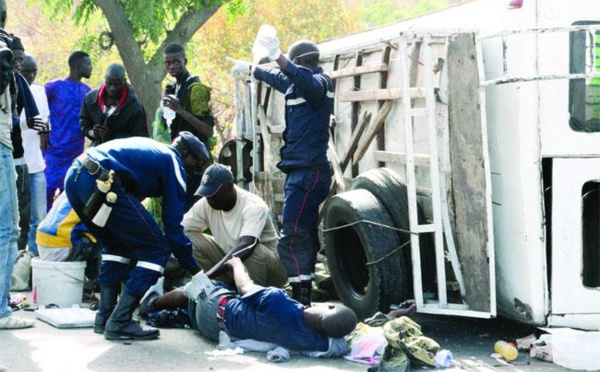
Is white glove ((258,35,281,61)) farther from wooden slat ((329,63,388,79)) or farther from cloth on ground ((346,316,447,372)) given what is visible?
cloth on ground ((346,316,447,372))

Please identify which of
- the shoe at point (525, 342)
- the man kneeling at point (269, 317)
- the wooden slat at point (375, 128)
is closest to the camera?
the man kneeling at point (269, 317)

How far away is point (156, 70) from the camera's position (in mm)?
13820

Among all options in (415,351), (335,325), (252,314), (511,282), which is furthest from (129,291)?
(511,282)

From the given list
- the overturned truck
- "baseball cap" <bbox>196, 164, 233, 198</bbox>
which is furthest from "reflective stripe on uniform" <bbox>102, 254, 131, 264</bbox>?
the overturned truck

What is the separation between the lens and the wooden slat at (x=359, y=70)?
7.84m

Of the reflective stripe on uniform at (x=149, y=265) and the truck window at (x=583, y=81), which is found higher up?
the truck window at (x=583, y=81)

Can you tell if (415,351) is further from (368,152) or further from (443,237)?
(368,152)

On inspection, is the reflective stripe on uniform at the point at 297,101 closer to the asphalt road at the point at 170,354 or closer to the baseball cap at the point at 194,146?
the baseball cap at the point at 194,146

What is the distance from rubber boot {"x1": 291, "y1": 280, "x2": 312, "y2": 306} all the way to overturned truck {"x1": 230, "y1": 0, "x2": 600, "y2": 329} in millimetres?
241

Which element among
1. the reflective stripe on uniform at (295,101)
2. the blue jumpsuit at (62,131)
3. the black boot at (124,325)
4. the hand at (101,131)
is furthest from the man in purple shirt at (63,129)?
the black boot at (124,325)

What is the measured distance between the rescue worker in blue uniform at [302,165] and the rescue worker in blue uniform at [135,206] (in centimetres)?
113

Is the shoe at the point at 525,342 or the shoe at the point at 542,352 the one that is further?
the shoe at the point at 525,342

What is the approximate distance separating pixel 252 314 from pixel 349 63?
303 centimetres

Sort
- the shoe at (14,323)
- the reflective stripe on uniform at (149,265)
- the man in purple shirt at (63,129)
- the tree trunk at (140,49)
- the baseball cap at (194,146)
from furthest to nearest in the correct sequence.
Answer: the tree trunk at (140,49)
the man in purple shirt at (63,129)
the baseball cap at (194,146)
the shoe at (14,323)
the reflective stripe on uniform at (149,265)
